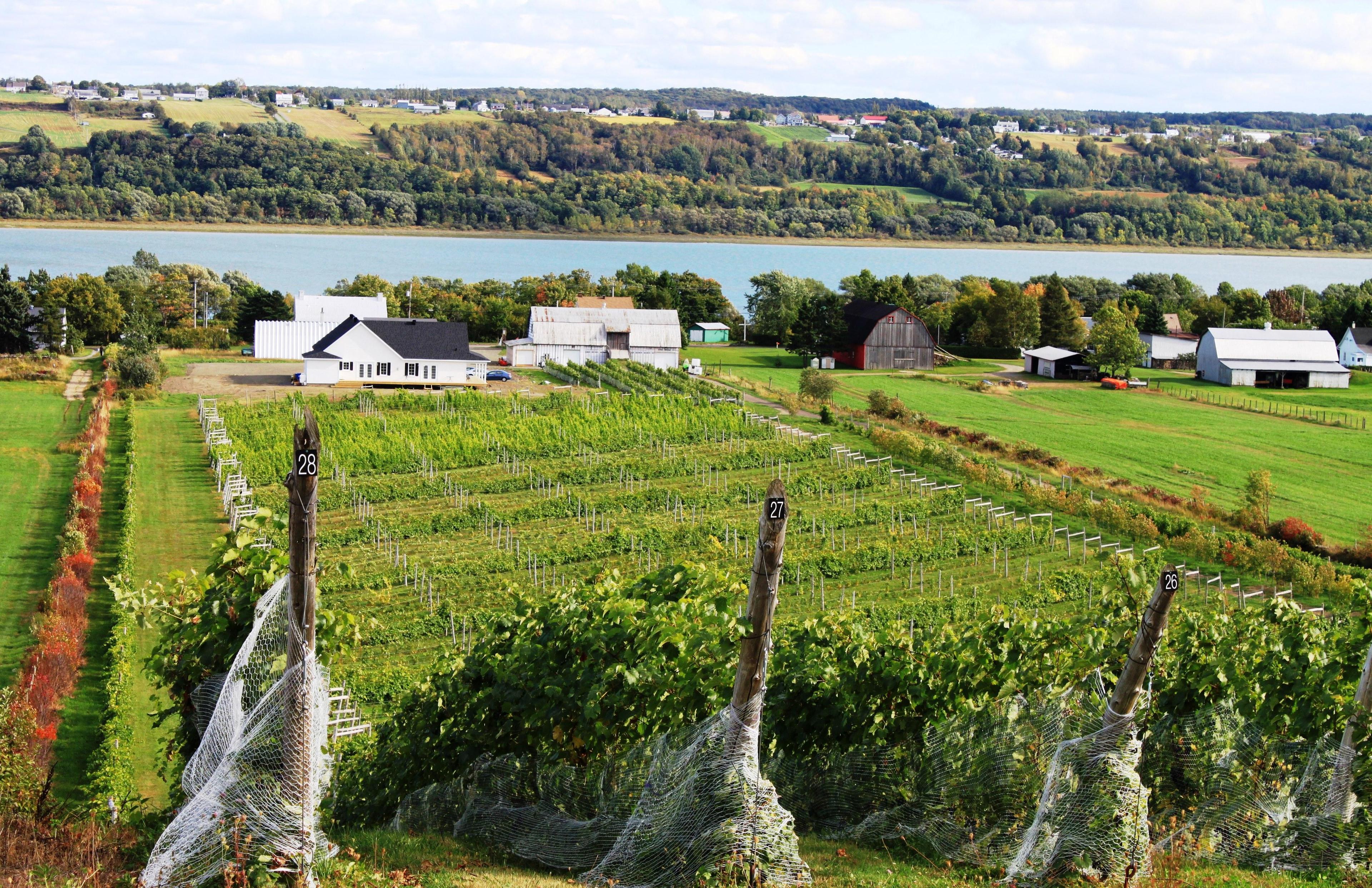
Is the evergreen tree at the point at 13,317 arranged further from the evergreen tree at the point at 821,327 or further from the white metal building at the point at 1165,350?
the white metal building at the point at 1165,350

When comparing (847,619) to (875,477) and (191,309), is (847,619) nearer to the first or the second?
(875,477)

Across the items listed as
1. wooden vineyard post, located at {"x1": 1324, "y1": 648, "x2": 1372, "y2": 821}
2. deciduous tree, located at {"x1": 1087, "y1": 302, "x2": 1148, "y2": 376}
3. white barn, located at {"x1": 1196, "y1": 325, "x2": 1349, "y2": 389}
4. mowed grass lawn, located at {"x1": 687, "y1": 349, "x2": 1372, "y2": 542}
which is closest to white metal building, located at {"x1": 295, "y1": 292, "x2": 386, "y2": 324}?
mowed grass lawn, located at {"x1": 687, "y1": 349, "x2": 1372, "y2": 542}

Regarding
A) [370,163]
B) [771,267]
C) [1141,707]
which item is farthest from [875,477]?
[370,163]

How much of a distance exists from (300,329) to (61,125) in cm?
14222

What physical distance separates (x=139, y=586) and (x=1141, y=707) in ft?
67.0

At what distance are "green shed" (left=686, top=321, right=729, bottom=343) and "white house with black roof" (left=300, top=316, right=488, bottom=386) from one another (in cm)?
2018

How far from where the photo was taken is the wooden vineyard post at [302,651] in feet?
23.7

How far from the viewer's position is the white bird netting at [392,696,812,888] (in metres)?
7.81

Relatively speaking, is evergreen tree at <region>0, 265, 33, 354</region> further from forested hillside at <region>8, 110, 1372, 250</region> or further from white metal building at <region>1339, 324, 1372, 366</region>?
forested hillside at <region>8, 110, 1372, 250</region>

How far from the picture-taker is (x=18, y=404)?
45.3 metres

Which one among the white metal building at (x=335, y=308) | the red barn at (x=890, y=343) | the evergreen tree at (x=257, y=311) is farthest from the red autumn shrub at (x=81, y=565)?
the red barn at (x=890, y=343)

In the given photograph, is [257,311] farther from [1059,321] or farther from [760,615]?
[760,615]

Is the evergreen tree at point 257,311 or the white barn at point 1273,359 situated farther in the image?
the evergreen tree at point 257,311

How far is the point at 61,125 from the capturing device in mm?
178500
